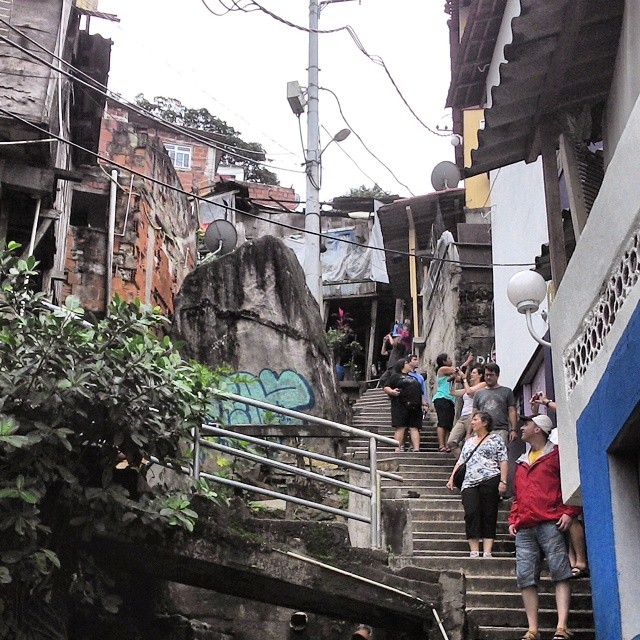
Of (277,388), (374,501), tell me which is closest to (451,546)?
(374,501)

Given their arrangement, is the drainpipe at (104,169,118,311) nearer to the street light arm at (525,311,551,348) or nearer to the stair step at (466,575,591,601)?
the street light arm at (525,311,551,348)

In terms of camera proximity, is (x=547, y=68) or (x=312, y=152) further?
(x=312, y=152)

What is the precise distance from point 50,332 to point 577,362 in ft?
12.0

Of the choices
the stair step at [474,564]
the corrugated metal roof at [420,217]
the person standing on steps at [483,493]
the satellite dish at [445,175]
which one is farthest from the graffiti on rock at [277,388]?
the satellite dish at [445,175]

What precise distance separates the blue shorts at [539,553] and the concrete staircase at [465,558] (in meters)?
0.44

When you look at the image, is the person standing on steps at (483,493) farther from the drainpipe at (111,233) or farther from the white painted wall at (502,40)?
the drainpipe at (111,233)

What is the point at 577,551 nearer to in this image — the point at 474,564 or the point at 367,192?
the point at 474,564

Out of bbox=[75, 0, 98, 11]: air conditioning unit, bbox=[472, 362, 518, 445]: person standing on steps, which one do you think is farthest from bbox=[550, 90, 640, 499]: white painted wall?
bbox=[75, 0, 98, 11]: air conditioning unit

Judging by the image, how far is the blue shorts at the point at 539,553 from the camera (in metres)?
6.92

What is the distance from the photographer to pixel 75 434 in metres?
6.39

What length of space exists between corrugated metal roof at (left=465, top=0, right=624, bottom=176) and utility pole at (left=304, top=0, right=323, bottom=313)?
5.32m

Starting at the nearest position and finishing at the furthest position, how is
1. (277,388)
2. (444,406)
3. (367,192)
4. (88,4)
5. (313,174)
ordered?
(444,406) < (277,388) < (313,174) < (88,4) < (367,192)

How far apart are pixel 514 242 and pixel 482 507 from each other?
24.0 ft

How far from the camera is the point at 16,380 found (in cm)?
621
